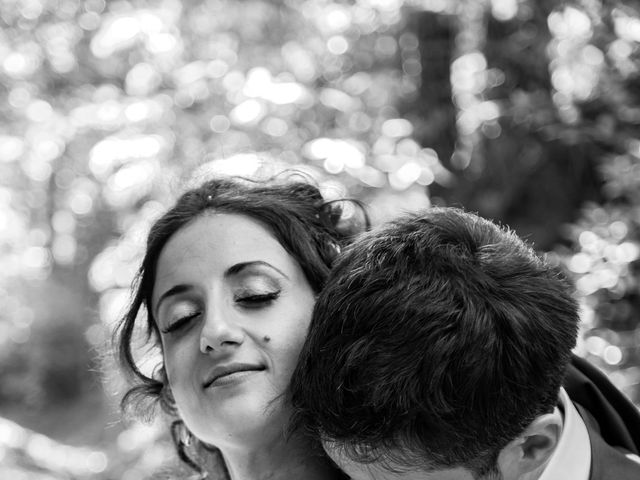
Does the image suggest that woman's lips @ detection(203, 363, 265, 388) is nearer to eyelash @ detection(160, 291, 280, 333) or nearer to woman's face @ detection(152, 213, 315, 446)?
woman's face @ detection(152, 213, 315, 446)

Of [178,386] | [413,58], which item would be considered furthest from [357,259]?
[413,58]

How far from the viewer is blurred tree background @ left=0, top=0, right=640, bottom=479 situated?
280 centimetres

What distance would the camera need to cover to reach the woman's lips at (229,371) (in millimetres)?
1762

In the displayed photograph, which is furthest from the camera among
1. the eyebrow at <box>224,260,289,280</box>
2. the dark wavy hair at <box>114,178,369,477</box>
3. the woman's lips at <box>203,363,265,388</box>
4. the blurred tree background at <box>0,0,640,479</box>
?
the blurred tree background at <box>0,0,640,479</box>

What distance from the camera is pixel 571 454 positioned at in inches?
59.9

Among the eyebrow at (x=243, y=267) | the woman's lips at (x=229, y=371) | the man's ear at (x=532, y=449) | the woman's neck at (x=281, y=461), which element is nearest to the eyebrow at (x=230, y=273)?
the eyebrow at (x=243, y=267)

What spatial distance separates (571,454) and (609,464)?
0.41ft

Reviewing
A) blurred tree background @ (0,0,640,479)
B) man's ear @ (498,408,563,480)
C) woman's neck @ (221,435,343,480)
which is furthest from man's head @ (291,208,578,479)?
blurred tree background @ (0,0,640,479)

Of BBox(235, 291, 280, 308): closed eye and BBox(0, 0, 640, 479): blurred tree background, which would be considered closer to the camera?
BBox(235, 291, 280, 308): closed eye

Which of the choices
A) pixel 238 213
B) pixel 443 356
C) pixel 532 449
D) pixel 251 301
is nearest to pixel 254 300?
pixel 251 301

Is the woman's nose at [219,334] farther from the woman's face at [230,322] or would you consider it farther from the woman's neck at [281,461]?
the woman's neck at [281,461]

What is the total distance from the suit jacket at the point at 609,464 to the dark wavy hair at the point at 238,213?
709mm

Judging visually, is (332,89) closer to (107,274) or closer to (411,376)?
(107,274)

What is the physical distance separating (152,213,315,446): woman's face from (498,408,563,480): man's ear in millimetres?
488
